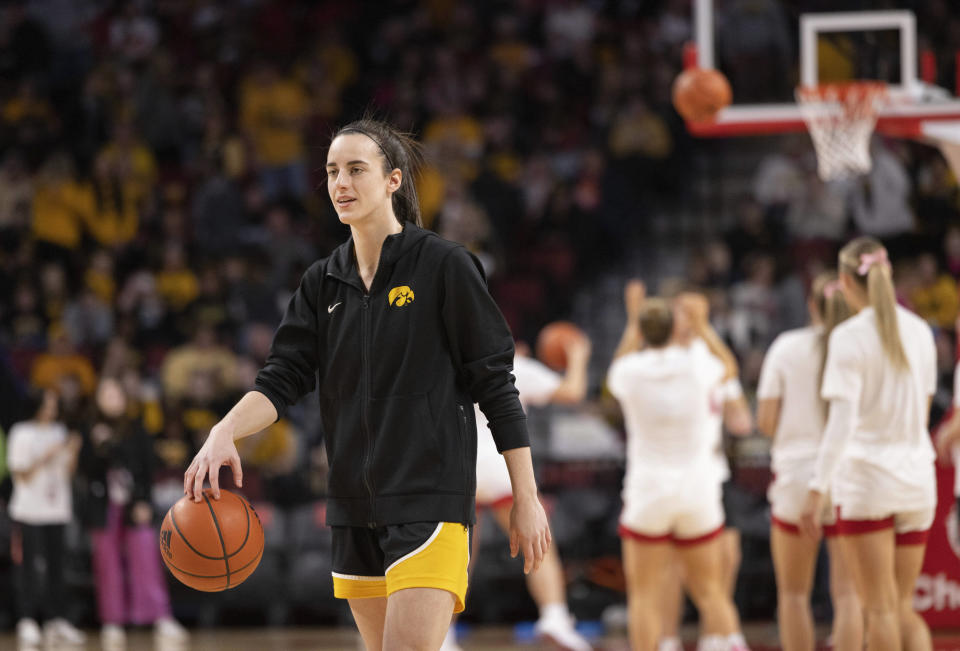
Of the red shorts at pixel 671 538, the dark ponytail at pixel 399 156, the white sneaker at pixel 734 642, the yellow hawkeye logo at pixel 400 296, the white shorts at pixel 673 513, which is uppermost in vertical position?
the dark ponytail at pixel 399 156

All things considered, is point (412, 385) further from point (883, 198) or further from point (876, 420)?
point (883, 198)

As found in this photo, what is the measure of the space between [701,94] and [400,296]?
206 inches

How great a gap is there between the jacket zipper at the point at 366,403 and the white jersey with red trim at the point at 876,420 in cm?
280

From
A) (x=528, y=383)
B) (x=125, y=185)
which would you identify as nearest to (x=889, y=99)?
(x=528, y=383)

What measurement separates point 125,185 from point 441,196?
345 centimetres

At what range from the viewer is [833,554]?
6879 mm

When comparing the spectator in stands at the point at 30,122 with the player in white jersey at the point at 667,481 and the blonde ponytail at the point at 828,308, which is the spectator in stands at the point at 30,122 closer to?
the player in white jersey at the point at 667,481

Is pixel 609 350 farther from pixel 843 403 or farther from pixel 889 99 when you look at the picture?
pixel 843 403

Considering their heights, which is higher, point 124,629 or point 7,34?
point 7,34

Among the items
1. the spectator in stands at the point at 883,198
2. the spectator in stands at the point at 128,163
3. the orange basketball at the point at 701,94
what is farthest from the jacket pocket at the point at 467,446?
the spectator in stands at the point at 128,163

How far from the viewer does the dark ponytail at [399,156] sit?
3.99m

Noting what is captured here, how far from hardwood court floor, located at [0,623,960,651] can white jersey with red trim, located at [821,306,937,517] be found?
3.25 meters

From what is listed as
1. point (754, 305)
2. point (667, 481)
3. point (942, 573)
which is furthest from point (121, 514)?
point (942, 573)

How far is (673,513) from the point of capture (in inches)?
283
